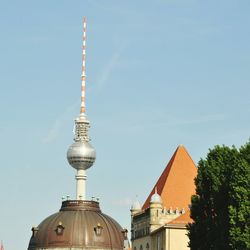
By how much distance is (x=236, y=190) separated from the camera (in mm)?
70125

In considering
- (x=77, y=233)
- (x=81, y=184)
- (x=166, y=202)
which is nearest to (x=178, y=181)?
(x=166, y=202)

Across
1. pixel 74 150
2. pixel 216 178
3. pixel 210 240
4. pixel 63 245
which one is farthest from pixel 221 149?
pixel 74 150

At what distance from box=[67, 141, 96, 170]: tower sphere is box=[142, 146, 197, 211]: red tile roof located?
50.0 meters

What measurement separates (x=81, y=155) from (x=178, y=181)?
54.1 meters

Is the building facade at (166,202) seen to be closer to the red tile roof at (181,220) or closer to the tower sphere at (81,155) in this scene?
the red tile roof at (181,220)

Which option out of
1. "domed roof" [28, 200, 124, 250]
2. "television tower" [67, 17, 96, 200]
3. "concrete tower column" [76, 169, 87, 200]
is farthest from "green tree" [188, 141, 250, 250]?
"television tower" [67, 17, 96, 200]

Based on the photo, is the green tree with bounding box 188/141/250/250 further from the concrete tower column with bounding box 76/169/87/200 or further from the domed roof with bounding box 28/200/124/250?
the concrete tower column with bounding box 76/169/87/200

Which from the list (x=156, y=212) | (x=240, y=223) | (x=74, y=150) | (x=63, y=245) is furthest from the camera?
(x=74, y=150)

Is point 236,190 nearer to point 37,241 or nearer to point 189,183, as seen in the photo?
point 189,183

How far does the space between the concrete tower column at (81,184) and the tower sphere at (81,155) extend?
1.05 m

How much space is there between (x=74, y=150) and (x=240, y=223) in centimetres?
12760

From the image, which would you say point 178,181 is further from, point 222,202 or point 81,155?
point 222,202

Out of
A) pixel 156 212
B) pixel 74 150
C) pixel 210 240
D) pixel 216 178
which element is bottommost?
pixel 210 240

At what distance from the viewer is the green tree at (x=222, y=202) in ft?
228
